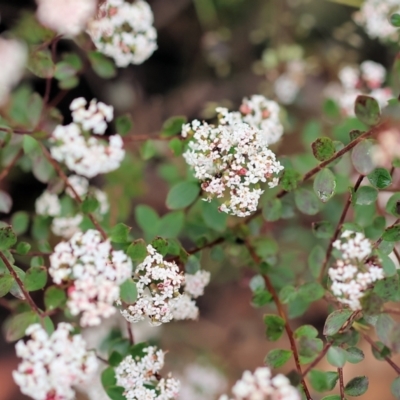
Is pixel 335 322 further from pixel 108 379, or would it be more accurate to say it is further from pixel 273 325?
pixel 108 379

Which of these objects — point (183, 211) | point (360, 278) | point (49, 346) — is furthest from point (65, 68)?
point (360, 278)

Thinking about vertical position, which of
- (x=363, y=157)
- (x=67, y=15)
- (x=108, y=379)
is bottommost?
(x=108, y=379)

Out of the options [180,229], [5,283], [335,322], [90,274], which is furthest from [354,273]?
[5,283]

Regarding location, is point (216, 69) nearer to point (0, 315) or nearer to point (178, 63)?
point (178, 63)

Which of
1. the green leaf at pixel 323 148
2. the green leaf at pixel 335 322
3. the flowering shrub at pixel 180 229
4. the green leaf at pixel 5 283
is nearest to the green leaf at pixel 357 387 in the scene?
the flowering shrub at pixel 180 229

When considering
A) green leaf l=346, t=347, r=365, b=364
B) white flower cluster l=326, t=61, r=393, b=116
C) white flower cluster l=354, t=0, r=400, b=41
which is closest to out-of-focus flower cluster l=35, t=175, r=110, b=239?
green leaf l=346, t=347, r=365, b=364

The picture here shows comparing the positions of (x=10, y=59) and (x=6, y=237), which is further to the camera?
(x=10, y=59)

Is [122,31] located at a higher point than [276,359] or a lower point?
higher
